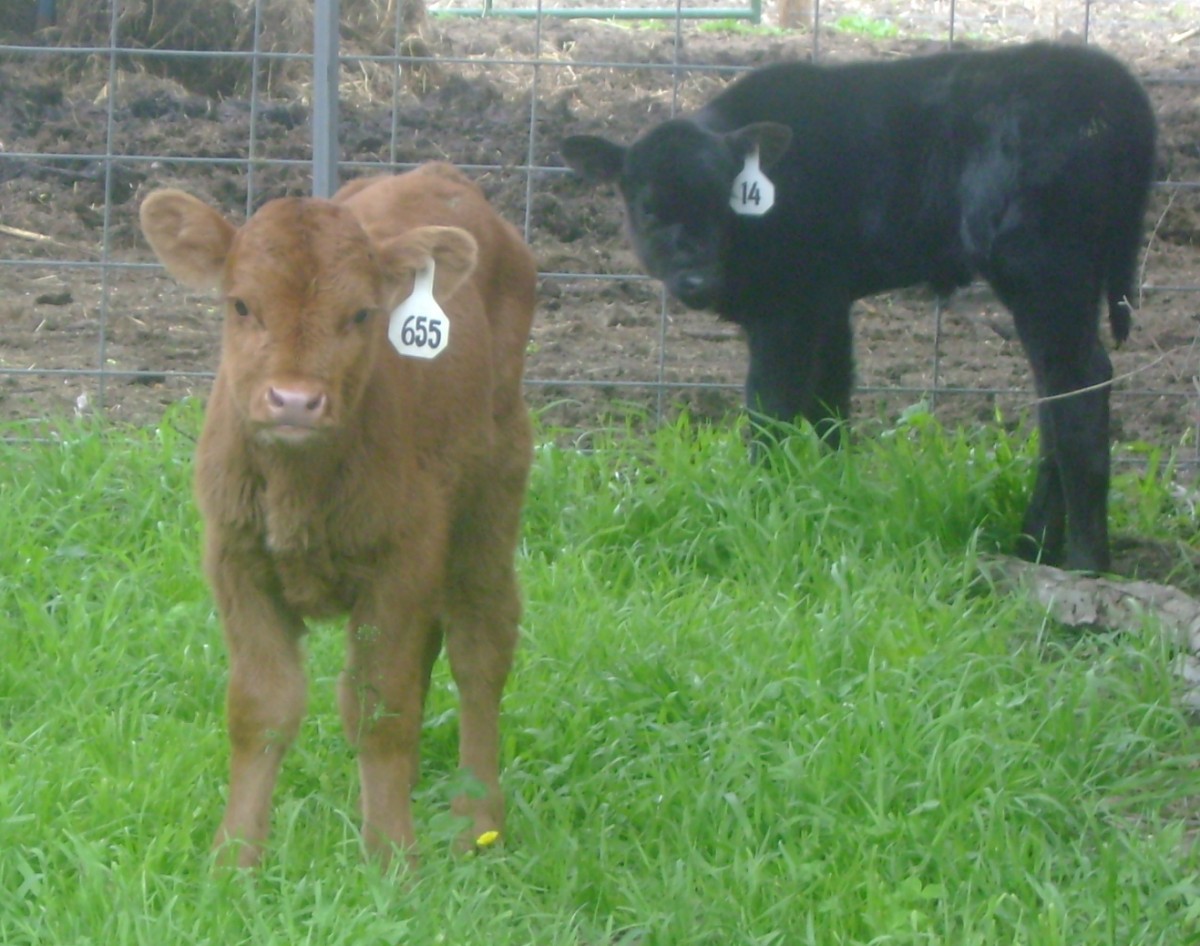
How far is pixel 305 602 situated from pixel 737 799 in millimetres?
1103

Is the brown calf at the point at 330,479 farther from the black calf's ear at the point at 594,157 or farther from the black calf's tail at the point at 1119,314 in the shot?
the black calf's tail at the point at 1119,314

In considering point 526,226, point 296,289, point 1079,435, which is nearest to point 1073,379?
point 1079,435

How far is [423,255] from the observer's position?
3.69 metres

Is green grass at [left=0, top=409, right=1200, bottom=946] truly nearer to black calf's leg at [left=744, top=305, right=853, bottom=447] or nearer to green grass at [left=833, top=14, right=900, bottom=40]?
black calf's leg at [left=744, top=305, right=853, bottom=447]

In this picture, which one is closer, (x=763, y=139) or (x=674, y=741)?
(x=674, y=741)

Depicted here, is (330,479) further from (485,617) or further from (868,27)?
(868,27)

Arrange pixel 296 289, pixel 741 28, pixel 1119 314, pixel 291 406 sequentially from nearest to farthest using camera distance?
1. pixel 291 406
2. pixel 296 289
3. pixel 1119 314
4. pixel 741 28

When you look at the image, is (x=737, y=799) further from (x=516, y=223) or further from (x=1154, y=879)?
(x=516, y=223)

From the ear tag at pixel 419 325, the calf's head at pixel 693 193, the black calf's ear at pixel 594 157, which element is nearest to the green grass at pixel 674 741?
the calf's head at pixel 693 193

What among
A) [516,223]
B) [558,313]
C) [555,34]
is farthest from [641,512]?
[555,34]

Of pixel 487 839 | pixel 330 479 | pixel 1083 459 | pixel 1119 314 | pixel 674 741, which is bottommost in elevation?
pixel 487 839

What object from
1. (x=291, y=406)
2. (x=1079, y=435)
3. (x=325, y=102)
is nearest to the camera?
(x=291, y=406)

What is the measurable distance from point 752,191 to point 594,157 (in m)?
0.71

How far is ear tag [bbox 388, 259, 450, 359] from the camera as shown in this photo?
3.69 m
